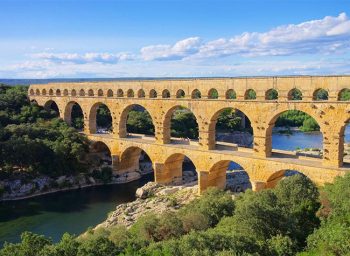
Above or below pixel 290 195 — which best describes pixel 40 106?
above

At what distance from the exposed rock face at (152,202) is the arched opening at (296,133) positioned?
55.8 feet

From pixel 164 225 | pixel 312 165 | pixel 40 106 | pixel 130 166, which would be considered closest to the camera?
pixel 164 225

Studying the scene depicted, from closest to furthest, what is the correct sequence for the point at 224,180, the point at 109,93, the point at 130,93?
the point at 224,180 → the point at 130,93 → the point at 109,93

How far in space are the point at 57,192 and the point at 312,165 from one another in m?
17.3

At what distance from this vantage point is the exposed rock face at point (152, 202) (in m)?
22.9

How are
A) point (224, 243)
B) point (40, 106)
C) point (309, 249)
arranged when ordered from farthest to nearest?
point (40, 106) → point (309, 249) → point (224, 243)

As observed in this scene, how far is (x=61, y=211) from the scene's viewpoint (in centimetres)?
2545

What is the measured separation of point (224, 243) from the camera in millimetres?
11617

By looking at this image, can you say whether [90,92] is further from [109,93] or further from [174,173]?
[174,173]

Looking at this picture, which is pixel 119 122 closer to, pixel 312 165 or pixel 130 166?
pixel 130 166

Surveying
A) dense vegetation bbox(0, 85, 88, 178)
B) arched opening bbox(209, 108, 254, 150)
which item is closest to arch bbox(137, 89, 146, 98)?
dense vegetation bbox(0, 85, 88, 178)

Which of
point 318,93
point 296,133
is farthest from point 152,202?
point 296,133

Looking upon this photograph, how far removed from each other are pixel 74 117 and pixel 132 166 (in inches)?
443

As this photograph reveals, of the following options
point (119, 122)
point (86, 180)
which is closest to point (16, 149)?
point (86, 180)
